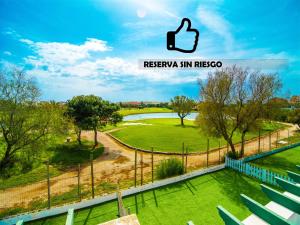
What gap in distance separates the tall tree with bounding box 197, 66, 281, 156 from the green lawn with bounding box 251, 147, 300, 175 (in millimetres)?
2498

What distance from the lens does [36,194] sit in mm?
12398

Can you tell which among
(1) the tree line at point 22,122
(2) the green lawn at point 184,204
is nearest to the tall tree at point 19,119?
(1) the tree line at point 22,122

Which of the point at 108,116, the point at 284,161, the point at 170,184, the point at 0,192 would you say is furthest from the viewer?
the point at 108,116

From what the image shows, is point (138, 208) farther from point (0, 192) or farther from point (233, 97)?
point (233, 97)

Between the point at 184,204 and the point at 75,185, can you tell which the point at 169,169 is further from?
the point at 75,185

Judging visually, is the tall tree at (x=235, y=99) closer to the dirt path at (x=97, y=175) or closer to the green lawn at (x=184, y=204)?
the dirt path at (x=97, y=175)

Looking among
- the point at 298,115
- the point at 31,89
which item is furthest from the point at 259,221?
the point at 298,115

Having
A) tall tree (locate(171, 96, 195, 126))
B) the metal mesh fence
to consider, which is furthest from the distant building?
the metal mesh fence

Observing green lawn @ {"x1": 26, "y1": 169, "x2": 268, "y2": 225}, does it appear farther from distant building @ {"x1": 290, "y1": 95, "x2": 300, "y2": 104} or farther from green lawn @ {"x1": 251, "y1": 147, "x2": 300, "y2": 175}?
distant building @ {"x1": 290, "y1": 95, "x2": 300, "y2": 104}

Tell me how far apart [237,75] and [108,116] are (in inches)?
617

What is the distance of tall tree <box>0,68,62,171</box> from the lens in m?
12.9

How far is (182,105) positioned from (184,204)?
41653 millimetres

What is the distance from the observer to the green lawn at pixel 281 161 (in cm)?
1520

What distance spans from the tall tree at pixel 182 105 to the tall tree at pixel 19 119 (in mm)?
38224
